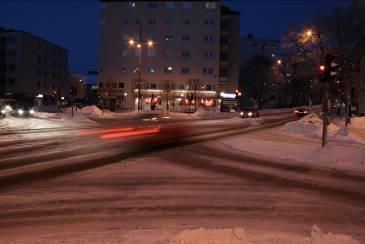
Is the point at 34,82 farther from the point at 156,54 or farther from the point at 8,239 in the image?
the point at 8,239

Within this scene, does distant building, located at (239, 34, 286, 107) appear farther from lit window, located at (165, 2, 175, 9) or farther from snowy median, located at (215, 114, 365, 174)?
snowy median, located at (215, 114, 365, 174)

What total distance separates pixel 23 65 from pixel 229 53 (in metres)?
42.5

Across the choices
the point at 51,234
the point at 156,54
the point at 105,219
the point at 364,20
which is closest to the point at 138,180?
the point at 105,219

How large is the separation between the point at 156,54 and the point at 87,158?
7998cm

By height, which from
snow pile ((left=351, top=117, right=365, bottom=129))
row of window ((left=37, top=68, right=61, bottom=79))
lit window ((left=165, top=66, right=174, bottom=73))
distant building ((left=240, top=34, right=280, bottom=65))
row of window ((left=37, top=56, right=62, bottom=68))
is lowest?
snow pile ((left=351, top=117, right=365, bottom=129))

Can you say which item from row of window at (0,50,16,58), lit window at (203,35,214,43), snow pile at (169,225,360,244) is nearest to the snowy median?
snow pile at (169,225,360,244)

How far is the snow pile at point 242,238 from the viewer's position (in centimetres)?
637

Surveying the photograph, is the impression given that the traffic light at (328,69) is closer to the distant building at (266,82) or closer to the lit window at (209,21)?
the distant building at (266,82)

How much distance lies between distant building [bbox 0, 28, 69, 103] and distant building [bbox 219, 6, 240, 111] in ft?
Result: 110

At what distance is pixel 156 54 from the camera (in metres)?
94.7

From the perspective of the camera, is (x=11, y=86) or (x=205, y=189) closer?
(x=205, y=189)

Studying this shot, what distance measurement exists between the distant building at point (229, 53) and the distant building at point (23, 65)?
1319 inches

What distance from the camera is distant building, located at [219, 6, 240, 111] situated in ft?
329

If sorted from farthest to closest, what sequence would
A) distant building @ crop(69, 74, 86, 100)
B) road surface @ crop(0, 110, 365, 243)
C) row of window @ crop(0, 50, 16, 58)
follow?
distant building @ crop(69, 74, 86, 100) < row of window @ crop(0, 50, 16, 58) < road surface @ crop(0, 110, 365, 243)
